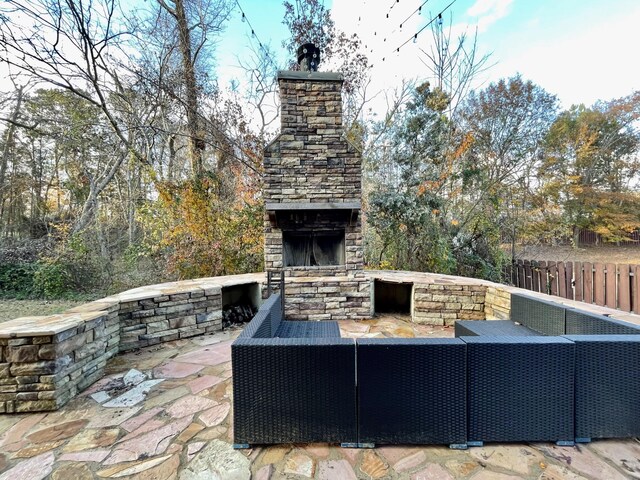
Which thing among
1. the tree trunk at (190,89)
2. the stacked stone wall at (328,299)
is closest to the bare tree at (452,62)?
the stacked stone wall at (328,299)

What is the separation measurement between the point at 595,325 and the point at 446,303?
6.19 ft

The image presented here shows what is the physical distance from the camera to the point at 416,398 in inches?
57.0

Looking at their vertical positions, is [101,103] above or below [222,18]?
below

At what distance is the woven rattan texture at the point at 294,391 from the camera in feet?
4.72

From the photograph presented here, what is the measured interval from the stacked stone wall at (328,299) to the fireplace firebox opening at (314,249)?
0.40m

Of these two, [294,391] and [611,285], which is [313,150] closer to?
[294,391]

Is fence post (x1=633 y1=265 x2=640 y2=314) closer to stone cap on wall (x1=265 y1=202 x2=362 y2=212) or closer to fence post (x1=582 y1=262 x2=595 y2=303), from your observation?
fence post (x1=582 y1=262 x2=595 y2=303)

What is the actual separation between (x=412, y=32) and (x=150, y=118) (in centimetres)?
567

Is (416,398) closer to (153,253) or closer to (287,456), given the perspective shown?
(287,456)

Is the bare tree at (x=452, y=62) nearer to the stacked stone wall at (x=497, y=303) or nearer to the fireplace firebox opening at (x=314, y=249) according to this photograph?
the fireplace firebox opening at (x=314, y=249)

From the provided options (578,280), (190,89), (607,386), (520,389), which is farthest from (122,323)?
(578,280)

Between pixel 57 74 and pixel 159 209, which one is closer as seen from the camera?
pixel 57 74

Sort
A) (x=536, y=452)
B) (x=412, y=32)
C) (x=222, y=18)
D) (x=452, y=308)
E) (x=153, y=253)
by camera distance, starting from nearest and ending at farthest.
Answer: (x=536, y=452), (x=452, y=308), (x=412, y=32), (x=153, y=253), (x=222, y=18)

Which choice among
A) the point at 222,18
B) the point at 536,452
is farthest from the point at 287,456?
the point at 222,18
